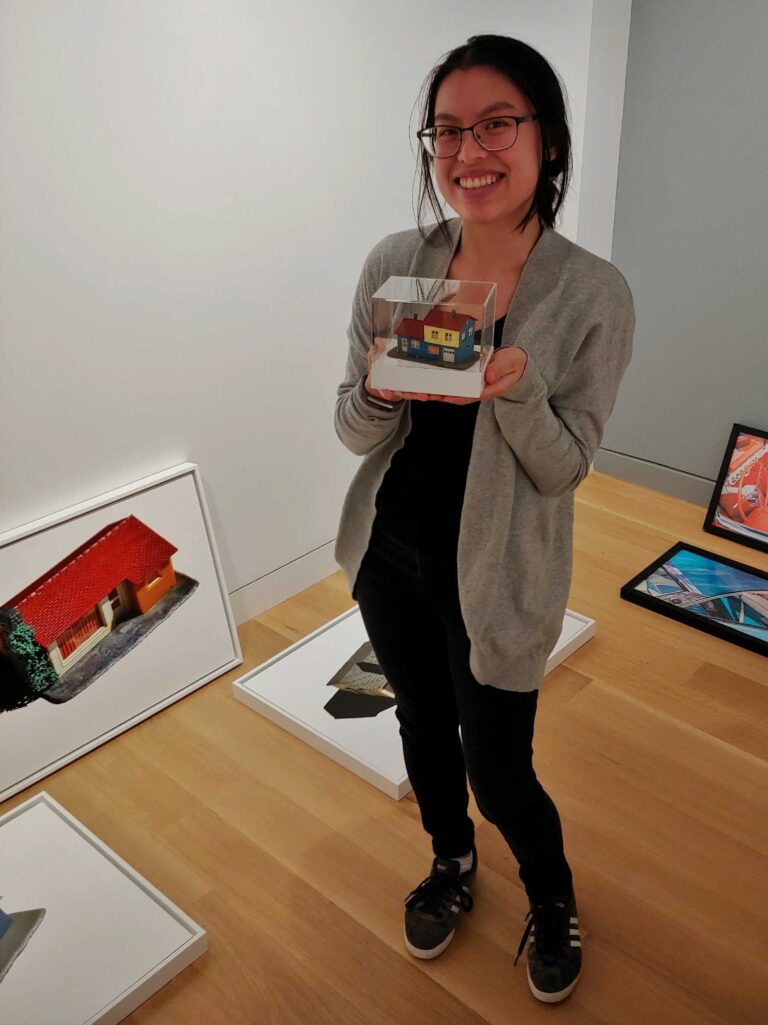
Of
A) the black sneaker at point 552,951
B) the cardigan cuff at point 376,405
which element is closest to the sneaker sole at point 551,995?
the black sneaker at point 552,951

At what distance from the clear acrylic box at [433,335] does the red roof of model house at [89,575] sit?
99cm

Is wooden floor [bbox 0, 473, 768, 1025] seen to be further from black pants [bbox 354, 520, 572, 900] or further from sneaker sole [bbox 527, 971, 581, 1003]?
black pants [bbox 354, 520, 572, 900]

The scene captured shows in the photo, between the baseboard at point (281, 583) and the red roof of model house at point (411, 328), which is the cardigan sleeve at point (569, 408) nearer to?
the red roof of model house at point (411, 328)

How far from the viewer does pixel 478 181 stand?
1.04 meters

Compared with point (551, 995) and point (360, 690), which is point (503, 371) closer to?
point (551, 995)

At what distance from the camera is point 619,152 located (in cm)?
272

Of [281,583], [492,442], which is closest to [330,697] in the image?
[281,583]

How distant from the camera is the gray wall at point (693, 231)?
2412 millimetres

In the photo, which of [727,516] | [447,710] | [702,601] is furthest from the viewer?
[727,516]

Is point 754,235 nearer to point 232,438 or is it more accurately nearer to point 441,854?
point 232,438

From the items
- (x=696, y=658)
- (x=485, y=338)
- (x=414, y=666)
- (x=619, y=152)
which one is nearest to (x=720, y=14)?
(x=619, y=152)

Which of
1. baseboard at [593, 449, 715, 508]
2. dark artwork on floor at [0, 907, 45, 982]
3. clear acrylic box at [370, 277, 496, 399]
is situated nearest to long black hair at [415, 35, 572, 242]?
clear acrylic box at [370, 277, 496, 399]

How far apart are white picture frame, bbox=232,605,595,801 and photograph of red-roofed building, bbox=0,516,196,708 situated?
0.31 meters

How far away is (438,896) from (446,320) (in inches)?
39.1
